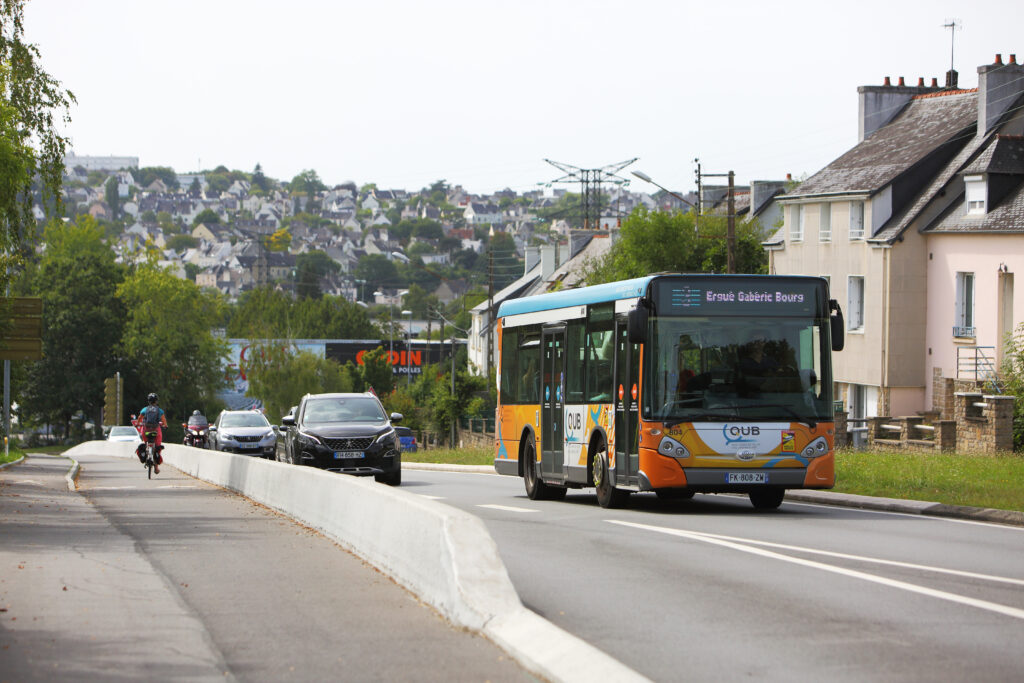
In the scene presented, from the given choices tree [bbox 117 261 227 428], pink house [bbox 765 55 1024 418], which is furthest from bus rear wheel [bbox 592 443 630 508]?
tree [bbox 117 261 227 428]

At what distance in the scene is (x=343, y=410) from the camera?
26.2 metres

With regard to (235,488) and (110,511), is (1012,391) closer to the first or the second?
(235,488)

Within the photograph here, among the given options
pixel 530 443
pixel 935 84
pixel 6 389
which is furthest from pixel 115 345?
pixel 530 443

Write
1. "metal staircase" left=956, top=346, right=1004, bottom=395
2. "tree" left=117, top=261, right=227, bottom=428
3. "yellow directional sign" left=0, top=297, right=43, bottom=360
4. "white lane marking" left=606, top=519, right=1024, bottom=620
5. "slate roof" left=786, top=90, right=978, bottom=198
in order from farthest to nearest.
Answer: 1. "tree" left=117, top=261, right=227, bottom=428
2. "slate roof" left=786, top=90, right=978, bottom=198
3. "metal staircase" left=956, top=346, right=1004, bottom=395
4. "yellow directional sign" left=0, top=297, right=43, bottom=360
5. "white lane marking" left=606, top=519, right=1024, bottom=620

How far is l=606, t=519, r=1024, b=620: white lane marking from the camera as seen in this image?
9.71 m

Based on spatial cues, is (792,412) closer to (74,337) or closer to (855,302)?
(855,302)

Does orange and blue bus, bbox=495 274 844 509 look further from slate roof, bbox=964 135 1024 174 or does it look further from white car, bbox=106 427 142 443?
white car, bbox=106 427 142 443

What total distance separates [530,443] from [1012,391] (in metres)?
17.8

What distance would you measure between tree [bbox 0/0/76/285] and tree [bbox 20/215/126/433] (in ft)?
261

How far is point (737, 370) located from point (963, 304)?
29320mm

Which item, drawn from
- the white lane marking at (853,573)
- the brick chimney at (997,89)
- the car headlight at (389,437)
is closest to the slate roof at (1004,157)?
the brick chimney at (997,89)

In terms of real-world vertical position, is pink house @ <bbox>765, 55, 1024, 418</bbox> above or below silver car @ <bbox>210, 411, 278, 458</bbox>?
above

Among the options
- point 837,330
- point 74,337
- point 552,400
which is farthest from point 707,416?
point 74,337

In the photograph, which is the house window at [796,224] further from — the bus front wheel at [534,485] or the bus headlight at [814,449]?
the bus headlight at [814,449]
